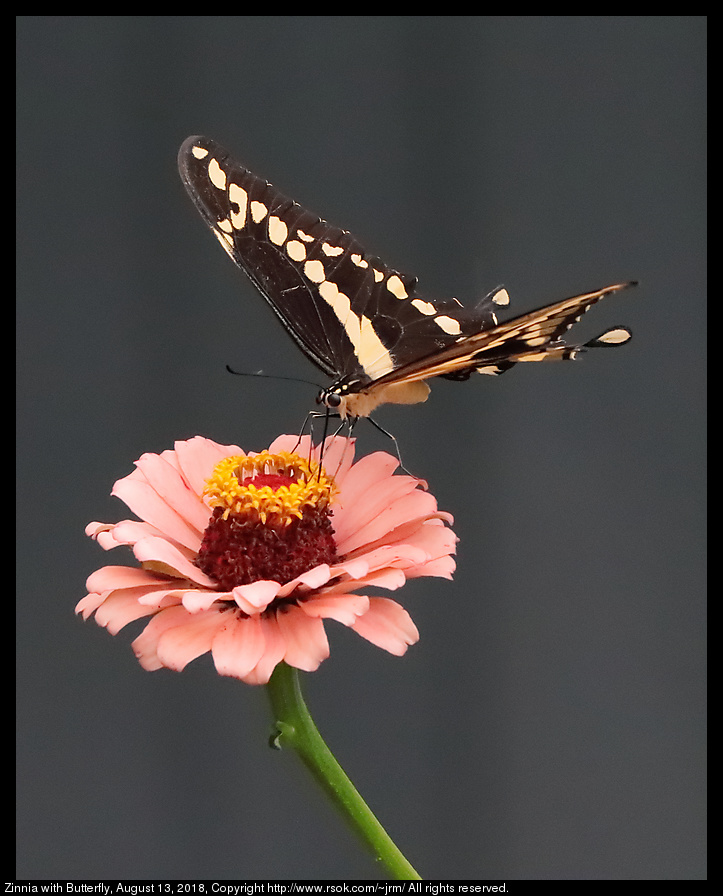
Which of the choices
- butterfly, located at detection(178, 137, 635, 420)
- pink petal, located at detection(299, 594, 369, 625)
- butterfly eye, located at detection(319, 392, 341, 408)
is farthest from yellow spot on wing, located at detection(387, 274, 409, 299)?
pink petal, located at detection(299, 594, 369, 625)

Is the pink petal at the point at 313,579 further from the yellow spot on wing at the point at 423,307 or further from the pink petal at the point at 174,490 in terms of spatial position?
the yellow spot on wing at the point at 423,307

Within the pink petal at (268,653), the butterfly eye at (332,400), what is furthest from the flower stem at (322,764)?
the butterfly eye at (332,400)

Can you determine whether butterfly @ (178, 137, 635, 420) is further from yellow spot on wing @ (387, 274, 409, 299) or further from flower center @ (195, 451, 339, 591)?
flower center @ (195, 451, 339, 591)

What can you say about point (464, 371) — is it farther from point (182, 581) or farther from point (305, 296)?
point (182, 581)

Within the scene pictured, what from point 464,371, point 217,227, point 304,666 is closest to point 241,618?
point 304,666

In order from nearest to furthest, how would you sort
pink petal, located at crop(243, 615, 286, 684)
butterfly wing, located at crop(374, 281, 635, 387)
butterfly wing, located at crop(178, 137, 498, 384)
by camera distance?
1. pink petal, located at crop(243, 615, 286, 684)
2. butterfly wing, located at crop(374, 281, 635, 387)
3. butterfly wing, located at crop(178, 137, 498, 384)
